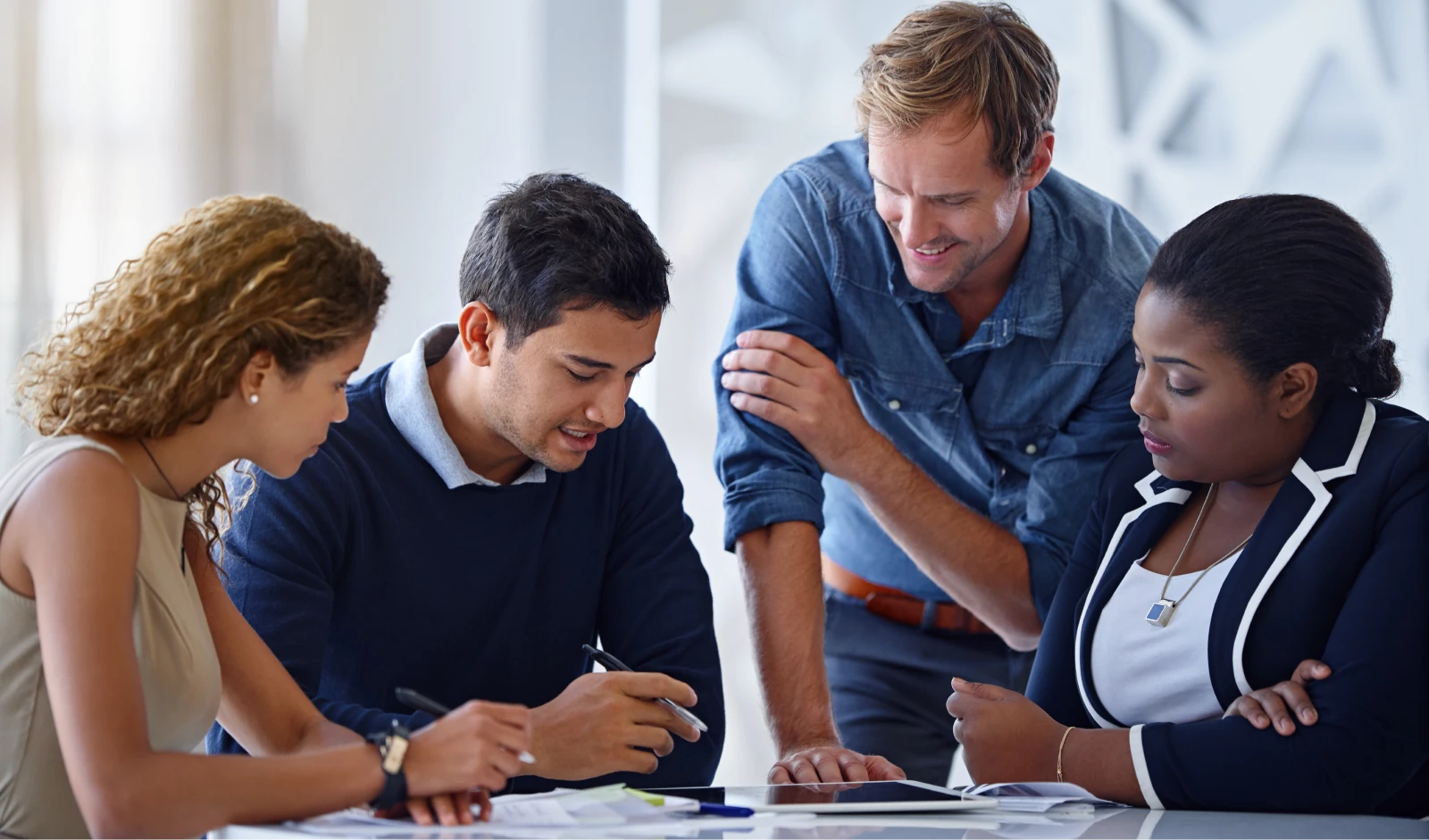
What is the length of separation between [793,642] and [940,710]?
0.44 m

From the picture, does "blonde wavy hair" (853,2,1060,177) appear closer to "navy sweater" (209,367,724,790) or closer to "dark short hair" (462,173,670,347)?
"dark short hair" (462,173,670,347)

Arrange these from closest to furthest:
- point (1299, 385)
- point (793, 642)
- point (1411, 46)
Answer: point (1299, 385) < point (793, 642) < point (1411, 46)

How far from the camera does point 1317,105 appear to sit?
10.6 feet

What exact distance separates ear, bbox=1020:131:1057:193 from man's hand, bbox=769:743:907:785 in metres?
0.84

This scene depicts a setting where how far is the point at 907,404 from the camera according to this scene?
208cm

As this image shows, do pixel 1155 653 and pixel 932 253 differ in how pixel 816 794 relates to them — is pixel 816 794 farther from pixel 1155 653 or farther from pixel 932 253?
pixel 932 253

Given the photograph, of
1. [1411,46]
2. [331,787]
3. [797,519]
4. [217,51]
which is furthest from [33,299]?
[1411,46]

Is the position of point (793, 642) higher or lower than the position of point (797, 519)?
lower

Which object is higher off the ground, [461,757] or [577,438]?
[577,438]

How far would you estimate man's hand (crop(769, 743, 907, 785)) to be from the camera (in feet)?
5.23

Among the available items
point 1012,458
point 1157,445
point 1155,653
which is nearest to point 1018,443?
point 1012,458

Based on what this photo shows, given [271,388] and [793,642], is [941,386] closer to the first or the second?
[793,642]

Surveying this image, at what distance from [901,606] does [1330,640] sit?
0.89m

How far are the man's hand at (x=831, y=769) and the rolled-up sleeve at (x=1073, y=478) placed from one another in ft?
1.55
